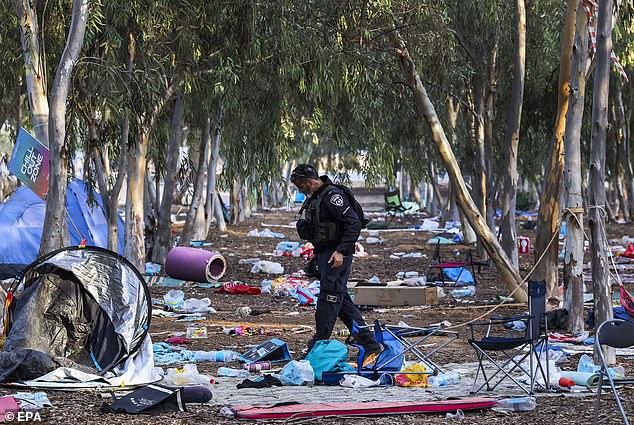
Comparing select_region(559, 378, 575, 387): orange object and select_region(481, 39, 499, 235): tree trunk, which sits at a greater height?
select_region(481, 39, 499, 235): tree trunk

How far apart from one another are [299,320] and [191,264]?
15.5 feet

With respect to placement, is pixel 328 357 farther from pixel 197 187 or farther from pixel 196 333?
pixel 197 187

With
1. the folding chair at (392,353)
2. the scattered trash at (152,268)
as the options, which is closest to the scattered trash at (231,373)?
the folding chair at (392,353)

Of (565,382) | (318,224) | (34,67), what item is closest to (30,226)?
(34,67)

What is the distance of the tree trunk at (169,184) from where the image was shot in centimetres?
1780

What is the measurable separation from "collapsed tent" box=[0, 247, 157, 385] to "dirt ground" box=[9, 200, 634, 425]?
67 centimetres

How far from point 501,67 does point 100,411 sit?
14349mm

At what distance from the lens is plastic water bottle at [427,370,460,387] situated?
25.7 ft

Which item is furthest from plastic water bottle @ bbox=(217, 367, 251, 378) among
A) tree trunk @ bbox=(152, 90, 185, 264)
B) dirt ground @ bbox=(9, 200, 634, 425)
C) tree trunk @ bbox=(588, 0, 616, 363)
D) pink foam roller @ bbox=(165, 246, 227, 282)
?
tree trunk @ bbox=(152, 90, 185, 264)

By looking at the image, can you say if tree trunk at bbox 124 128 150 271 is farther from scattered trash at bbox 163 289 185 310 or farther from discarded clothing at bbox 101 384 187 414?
discarded clothing at bbox 101 384 187 414

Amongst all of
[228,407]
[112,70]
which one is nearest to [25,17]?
[112,70]

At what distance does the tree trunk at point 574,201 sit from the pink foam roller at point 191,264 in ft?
23.8

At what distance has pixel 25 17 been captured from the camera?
1173 cm

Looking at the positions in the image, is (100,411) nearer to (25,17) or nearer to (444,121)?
(25,17)
